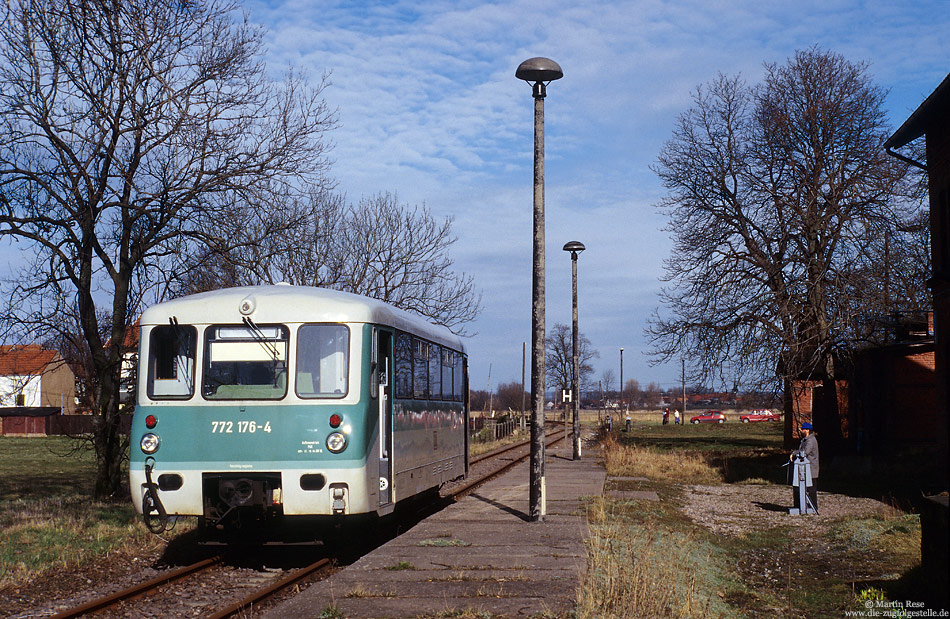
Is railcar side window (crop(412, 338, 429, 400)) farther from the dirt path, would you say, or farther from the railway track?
the dirt path

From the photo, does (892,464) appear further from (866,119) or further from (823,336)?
(866,119)

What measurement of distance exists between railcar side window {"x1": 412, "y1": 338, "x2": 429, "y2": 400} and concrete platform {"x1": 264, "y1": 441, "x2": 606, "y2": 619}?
5.90 ft

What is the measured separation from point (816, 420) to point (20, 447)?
36251 millimetres

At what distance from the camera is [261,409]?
10133 mm

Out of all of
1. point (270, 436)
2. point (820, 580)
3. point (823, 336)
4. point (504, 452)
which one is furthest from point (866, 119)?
point (270, 436)

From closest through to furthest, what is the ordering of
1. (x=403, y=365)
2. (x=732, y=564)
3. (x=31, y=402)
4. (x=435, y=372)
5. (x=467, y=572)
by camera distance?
(x=467, y=572)
(x=732, y=564)
(x=403, y=365)
(x=435, y=372)
(x=31, y=402)

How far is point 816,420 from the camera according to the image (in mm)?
36281

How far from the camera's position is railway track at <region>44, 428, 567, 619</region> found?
26.5ft

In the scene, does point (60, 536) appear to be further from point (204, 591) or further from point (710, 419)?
point (710, 419)

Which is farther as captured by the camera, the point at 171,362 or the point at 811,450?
the point at 811,450


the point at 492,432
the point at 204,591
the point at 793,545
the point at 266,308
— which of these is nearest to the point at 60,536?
the point at 204,591

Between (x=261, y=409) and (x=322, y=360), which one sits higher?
(x=322, y=360)

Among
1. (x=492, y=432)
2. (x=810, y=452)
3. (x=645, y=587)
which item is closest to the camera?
(x=645, y=587)

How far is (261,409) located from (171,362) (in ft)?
4.06
